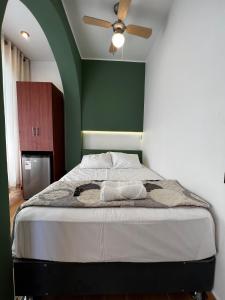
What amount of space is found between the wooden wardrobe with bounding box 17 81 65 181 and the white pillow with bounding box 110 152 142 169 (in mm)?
1115

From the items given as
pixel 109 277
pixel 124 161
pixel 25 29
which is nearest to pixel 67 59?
pixel 25 29

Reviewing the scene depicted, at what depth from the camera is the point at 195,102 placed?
1.58 meters

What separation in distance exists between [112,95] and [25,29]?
1.82 m

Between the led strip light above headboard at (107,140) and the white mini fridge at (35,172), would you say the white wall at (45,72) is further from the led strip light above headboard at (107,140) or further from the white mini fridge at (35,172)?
the white mini fridge at (35,172)

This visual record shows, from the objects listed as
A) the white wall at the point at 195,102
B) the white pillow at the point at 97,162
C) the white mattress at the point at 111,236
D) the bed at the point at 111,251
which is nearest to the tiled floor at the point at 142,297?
the bed at the point at 111,251

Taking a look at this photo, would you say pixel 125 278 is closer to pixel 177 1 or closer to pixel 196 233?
pixel 196 233

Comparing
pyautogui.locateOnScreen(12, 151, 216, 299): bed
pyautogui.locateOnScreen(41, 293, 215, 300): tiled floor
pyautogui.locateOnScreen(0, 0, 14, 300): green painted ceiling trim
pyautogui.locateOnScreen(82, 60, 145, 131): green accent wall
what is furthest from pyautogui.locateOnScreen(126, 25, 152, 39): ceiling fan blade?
pyautogui.locateOnScreen(41, 293, 215, 300): tiled floor

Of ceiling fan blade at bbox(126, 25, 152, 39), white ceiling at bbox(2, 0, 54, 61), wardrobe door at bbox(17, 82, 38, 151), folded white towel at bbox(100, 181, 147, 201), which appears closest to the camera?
folded white towel at bbox(100, 181, 147, 201)

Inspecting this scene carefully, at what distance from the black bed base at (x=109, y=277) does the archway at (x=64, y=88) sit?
0.13 m

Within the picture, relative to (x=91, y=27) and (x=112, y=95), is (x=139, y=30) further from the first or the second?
(x=112, y=95)

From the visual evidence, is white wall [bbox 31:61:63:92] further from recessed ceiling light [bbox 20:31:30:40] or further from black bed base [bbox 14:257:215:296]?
black bed base [bbox 14:257:215:296]

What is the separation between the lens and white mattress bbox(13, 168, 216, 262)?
113cm

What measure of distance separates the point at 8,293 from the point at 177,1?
3126mm

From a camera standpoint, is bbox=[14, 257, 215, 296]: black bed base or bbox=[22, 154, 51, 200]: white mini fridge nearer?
bbox=[14, 257, 215, 296]: black bed base
